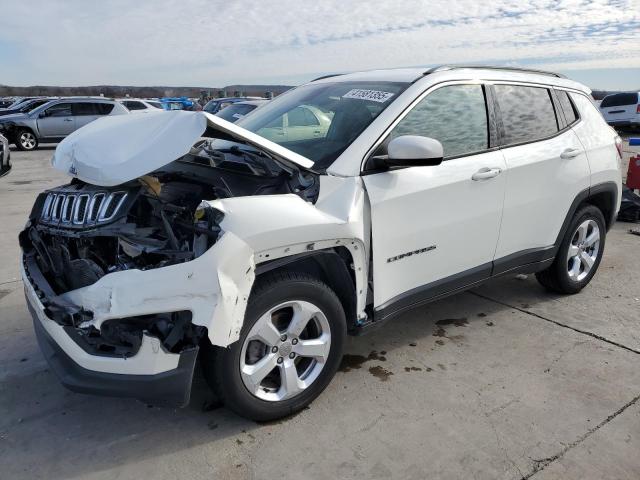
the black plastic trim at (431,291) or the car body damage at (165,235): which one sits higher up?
the car body damage at (165,235)

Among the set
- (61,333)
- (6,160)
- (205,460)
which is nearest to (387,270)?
(205,460)

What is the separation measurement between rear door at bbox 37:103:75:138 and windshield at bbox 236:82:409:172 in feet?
51.3

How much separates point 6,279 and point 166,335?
3382mm

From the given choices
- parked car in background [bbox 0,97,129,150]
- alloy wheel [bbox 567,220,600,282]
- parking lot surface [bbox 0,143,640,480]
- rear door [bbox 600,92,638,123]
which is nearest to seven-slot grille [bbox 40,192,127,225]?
parking lot surface [bbox 0,143,640,480]

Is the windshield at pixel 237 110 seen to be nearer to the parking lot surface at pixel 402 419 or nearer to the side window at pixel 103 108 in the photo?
the parking lot surface at pixel 402 419

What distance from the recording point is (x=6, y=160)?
341 inches

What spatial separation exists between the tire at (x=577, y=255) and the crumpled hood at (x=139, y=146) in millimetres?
2589

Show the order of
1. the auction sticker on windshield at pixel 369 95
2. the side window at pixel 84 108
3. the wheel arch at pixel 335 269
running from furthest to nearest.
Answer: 1. the side window at pixel 84 108
2. the auction sticker on windshield at pixel 369 95
3. the wheel arch at pixel 335 269

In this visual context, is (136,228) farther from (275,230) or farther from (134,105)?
(134,105)

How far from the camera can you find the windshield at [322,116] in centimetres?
310

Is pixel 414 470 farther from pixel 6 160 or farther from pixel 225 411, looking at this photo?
pixel 6 160

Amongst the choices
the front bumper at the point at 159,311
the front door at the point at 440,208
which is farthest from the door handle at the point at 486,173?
the front bumper at the point at 159,311

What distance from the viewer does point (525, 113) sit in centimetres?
386

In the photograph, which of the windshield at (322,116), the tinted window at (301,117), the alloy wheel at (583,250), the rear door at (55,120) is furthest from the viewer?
the rear door at (55,120)
